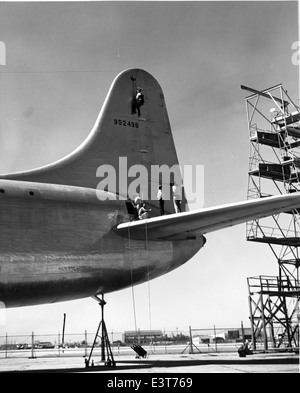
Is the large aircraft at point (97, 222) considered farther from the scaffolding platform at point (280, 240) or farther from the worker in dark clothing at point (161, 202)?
the scaffolding platform at point (280, 240)

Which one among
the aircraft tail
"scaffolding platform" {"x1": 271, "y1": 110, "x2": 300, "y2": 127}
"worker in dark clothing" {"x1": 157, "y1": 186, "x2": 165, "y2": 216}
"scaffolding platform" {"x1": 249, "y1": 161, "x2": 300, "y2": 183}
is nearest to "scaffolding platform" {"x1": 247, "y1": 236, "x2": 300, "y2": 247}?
"scaffolding platform" {"x1": 249, "y1": 161, "x2": 300, "y2": 183}

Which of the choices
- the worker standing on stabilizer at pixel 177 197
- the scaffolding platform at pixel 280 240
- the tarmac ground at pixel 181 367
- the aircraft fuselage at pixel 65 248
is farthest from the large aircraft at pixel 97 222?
the scaffolding platform at pixel 280 240

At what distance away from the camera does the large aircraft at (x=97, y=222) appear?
16.0 metres

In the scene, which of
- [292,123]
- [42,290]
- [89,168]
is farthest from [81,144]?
[292,123]

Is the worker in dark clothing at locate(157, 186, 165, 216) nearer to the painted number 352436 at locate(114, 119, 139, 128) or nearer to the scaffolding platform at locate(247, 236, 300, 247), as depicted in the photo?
the painted number 352436 at locate(114, 119, 139, 128)

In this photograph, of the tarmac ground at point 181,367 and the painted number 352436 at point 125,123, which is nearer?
the tarmac ground at point 181,367

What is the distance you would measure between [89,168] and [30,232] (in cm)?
491

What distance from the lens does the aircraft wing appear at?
15352 millimetres

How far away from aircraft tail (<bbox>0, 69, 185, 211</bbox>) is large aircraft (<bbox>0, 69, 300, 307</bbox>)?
5 centimetres

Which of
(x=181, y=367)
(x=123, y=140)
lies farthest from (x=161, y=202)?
(x=181, y=367)

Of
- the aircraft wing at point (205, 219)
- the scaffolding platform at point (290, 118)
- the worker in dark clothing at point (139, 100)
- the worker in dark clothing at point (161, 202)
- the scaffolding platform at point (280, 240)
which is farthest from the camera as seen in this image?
the scaffolding platform at point (290, 118)

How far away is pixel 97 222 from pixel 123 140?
5186mm

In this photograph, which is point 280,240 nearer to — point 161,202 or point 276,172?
Answer: point 276,172

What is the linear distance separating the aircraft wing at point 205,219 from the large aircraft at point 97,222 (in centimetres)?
4
